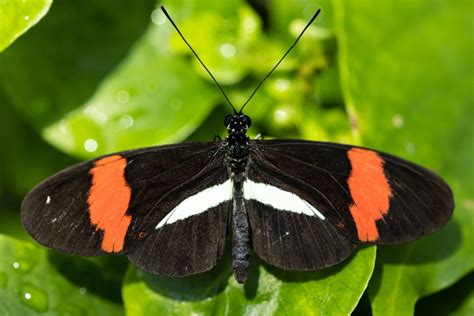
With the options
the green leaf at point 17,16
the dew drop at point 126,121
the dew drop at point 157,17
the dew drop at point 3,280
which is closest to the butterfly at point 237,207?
the dew drop at point 3,280

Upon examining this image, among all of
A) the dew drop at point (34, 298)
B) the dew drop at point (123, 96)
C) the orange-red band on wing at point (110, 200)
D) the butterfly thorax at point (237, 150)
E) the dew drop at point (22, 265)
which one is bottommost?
the dew drop at point (34, 298)

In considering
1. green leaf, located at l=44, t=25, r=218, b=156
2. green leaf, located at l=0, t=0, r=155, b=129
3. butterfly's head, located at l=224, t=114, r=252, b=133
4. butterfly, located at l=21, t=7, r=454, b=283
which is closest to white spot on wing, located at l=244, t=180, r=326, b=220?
butterfly, located at l=21, t=7, r=454, b=283

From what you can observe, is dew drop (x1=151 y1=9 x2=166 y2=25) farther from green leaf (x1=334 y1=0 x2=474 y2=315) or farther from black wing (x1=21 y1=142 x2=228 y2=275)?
black wing (x1=21 y1=142 x2=228 y2=275)

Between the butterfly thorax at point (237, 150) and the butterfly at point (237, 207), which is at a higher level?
the butterfly thorax at point (237, 150)

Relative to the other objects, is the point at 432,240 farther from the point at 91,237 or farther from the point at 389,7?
the point at 91,237

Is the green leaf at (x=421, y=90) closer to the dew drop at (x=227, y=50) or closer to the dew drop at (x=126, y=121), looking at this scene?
the dew drop at (x=227, y=50)

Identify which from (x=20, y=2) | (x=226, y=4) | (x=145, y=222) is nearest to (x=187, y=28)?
(x=226, y=4)
